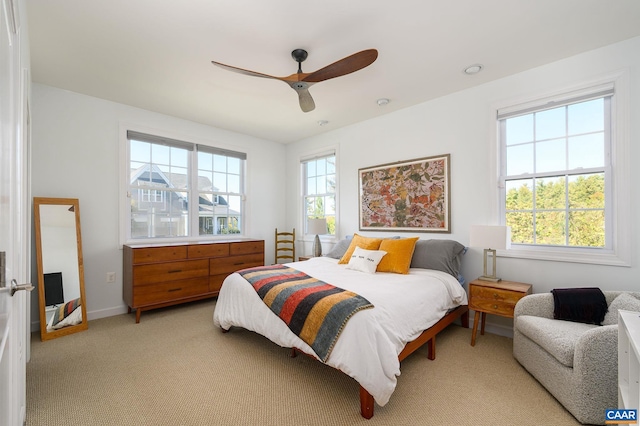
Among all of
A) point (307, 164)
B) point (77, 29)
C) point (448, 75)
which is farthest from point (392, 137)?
point (77, 29)

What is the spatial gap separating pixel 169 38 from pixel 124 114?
1.86 metres

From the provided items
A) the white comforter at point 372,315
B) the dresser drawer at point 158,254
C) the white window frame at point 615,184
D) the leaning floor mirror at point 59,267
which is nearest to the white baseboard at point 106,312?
the leaning floor mirror at point 59,267

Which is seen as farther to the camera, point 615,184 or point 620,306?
point 615,184

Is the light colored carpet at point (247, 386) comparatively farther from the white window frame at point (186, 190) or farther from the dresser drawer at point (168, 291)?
the white window frame at point (186, 190)

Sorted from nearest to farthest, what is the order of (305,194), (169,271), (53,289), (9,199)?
1. (9,199)
2. (53,289)
3. (169,271)
4. (305,194)

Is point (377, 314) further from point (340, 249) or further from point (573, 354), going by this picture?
point (340, 249)

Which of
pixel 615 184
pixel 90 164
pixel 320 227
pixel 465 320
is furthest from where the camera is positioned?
pixel 320 227

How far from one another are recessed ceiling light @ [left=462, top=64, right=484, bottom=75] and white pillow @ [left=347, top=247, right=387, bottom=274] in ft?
6.50

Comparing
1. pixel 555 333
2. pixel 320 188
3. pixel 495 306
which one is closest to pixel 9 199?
pixel 555 333

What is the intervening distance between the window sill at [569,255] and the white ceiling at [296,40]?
1761mm

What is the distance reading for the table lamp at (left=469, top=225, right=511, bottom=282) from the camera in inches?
106

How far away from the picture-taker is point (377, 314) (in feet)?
6.41

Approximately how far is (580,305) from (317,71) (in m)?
2.66

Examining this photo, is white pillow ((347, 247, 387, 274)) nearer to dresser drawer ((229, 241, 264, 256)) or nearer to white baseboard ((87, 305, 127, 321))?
dresser drawer ((229, 241, 264, 256))
